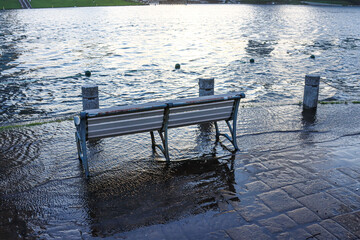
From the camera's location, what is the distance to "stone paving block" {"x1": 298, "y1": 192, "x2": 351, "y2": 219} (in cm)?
455

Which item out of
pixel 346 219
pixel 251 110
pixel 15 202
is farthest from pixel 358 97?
pixel 15 202

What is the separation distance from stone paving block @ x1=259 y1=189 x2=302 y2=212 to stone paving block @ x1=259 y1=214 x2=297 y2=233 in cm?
19

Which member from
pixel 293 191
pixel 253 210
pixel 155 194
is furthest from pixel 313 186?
pixel 155 194

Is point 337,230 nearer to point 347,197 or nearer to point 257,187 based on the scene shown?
point 347,197

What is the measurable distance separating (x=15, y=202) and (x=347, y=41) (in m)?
32.3

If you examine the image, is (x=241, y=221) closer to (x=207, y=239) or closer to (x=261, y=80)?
(x=207, y=239)

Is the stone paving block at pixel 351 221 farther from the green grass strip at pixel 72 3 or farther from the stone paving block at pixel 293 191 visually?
the green grass strip at pixel 72 3

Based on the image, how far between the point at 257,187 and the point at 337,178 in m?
1.26

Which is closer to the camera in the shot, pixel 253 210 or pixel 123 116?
pixel 253 210

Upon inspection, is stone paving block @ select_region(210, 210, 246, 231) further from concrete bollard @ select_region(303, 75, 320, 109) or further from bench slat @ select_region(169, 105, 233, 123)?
concrete bollard @ select_region(303, 75, 320, 109)

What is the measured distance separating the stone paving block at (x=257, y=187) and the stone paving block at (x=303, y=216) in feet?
2.07

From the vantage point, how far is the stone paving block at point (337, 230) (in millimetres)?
4080

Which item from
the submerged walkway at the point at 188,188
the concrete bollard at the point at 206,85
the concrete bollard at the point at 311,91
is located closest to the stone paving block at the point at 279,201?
the submerged walkway at the point at 188,188

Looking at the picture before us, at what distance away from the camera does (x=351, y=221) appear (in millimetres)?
4367
